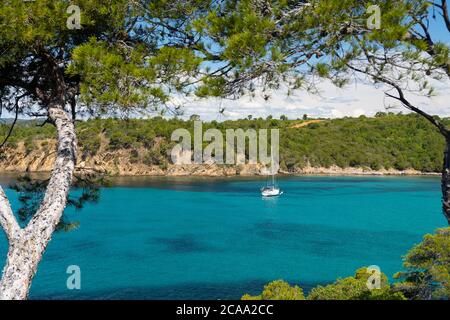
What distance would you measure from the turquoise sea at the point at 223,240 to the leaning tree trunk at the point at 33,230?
11.7m

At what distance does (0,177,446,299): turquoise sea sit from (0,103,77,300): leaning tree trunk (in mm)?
11713

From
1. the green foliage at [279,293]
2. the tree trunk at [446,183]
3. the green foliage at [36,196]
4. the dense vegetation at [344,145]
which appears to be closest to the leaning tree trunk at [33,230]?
the green foliage at [36,196]

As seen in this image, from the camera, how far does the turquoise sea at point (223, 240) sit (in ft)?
54.1

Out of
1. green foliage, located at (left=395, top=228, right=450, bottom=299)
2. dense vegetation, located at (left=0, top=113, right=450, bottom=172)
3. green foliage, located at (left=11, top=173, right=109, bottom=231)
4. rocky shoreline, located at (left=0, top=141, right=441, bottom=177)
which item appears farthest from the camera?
dense vegetation, located at (left=0, top=113, right=450, bottom=172)

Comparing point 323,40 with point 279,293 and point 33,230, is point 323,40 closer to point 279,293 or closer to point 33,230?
point 33,230

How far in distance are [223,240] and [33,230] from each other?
19847mm

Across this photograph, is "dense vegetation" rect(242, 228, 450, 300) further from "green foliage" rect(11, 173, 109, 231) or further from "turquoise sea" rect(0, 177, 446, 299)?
"turquoise sea" rect(0, 177, 446, 299)

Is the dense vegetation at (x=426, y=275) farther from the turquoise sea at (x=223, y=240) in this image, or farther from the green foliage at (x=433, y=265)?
→ the turquoise sea at (x=223, y=240)

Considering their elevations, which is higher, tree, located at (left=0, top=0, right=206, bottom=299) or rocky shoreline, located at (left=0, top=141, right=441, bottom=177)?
tree, located at (left=0, top=0, right=206, bottom=299)

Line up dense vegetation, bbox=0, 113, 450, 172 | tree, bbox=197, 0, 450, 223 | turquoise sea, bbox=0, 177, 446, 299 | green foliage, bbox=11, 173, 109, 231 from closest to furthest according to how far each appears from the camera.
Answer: tree, bbox=197, 0, 450, 223 < green foliage, bbox=11, 173, 109, 231 < turquoise sea, bbox=0, 177, 446, 299 < dense vegetation, bbox=0, 113, 450, 172

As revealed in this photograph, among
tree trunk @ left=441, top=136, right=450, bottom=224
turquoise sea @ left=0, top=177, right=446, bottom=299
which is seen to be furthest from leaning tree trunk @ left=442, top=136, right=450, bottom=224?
turquoise sea @ left=0, top=177, right=446, bottom=299

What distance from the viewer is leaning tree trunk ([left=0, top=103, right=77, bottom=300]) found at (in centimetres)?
329

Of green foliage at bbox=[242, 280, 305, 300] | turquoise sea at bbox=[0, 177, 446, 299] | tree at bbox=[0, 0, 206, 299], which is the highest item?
tree at bbox=[0, 0, 206, 299]
